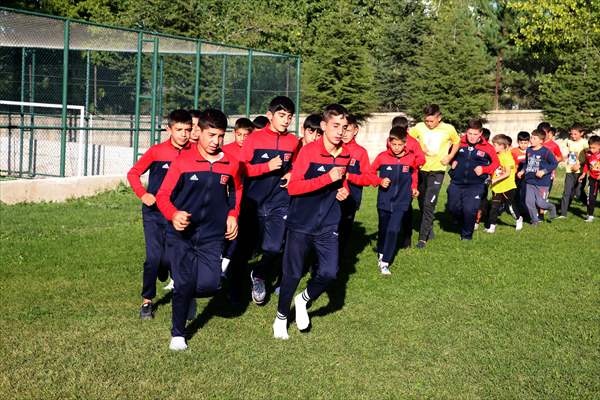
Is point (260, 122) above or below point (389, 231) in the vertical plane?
above

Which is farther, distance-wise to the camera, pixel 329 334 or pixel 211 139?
pixel 329 334

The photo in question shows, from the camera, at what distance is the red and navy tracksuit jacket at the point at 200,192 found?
6723mm

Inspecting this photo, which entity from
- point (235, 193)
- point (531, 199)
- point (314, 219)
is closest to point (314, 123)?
point (314, 219)

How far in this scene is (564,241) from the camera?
45.4ft

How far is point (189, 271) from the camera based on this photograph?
6793mm

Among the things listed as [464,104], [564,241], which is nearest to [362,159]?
[564,241]

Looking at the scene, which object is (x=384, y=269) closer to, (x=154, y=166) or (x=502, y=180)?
(x=154, y=166)

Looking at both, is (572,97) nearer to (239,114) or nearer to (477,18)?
(477,18)

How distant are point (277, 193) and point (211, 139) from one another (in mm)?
2201

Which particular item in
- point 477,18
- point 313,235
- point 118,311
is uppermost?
point 477,18

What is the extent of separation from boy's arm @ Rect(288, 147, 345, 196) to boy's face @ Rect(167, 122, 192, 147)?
3.67ft

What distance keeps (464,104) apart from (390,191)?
27255 mm

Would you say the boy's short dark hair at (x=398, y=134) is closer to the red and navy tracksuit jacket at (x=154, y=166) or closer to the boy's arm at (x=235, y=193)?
the red and navy tracksuit jacket at (x=154, y=166)

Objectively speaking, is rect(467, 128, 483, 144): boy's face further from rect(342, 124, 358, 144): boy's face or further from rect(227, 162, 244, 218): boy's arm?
rect(227, 162, 244, 218): boy's arm
